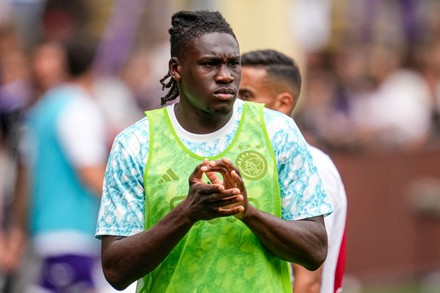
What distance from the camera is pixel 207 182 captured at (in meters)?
4.88

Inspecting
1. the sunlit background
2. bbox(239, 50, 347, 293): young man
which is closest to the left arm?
bbox(239, 50, 347, 293): young man

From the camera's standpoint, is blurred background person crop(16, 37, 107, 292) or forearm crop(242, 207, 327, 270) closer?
forearm crop(242, 207, 327, 270)

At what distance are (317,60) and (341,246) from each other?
11.4 meters

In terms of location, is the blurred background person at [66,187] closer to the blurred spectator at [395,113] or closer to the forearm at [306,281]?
the forearm at [306,281]

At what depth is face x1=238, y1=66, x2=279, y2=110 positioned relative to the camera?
6.28m

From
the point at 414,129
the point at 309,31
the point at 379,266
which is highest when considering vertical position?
the point at 309,31

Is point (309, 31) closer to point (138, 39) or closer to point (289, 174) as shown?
point (138, 39)

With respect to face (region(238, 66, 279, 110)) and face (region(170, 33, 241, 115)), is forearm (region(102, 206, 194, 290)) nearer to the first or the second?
face (region(170, 33, 241, 115))

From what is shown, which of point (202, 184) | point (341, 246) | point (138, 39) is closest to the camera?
point (202, 184)

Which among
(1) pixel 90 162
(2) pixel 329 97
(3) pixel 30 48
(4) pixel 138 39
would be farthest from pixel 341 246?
(4) pixel 138 39

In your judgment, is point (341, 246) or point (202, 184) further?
point (341, 246)

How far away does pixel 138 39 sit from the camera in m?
18.8

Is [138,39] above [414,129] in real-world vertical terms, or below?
above

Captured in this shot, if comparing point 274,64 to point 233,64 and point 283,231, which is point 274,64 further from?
point 283,231
